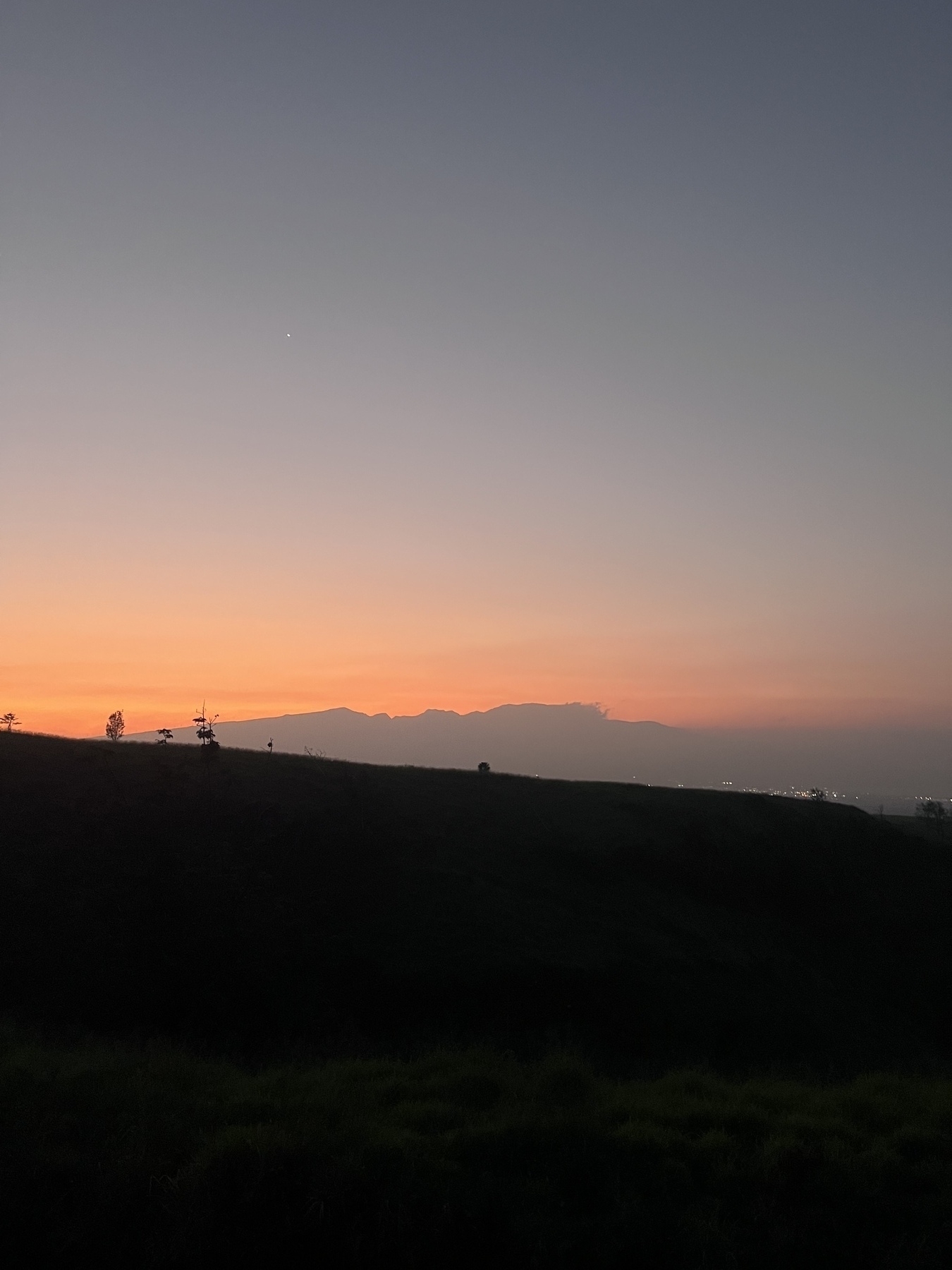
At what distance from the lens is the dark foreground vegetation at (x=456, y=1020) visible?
1123cm

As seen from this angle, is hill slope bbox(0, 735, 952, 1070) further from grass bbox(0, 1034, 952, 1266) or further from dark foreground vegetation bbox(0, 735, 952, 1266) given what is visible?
grass bbox(0, 1034, 952, 1266)

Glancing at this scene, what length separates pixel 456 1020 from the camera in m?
23.7

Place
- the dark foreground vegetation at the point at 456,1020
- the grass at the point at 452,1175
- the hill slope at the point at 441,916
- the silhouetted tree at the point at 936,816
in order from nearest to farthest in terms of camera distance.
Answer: the grass at the point at 452,1175 → the dark foreground vegetation at the point at 456,1020 → the hill slope at the point at 441,916 → the silhouetted tree at the point at 936,816

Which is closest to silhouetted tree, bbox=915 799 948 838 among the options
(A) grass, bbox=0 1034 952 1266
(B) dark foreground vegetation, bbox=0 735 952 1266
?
(B) dark foreground vegetation, bbox=0 735 952 1266

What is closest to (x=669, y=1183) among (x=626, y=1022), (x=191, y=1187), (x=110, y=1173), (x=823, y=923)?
(x=191, y=1187)

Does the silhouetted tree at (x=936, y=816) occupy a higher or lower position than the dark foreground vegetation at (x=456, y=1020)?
higher

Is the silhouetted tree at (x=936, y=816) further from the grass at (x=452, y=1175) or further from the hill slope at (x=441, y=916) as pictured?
the grass at (x=452, y=1175)

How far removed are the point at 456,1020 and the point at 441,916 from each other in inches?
219

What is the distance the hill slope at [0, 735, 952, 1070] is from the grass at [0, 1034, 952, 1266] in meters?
7.09

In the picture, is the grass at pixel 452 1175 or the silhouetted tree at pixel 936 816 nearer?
the grass at pixel 452 1175

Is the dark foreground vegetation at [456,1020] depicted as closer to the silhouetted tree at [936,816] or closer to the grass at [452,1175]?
the grass at [452,1175]

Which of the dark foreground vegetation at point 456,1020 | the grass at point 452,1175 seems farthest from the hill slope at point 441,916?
the grass at point 452,1175

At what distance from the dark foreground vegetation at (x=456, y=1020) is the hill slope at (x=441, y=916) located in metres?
0.14

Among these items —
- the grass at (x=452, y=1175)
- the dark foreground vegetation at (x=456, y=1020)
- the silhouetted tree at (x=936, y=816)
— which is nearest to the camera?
the grass at (x=452, y=1175)
